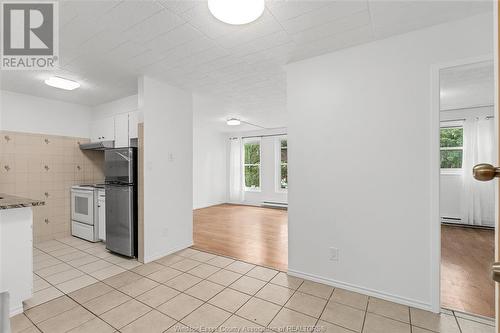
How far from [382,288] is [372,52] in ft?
7.58

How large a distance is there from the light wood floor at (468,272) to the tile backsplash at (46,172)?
564 cm

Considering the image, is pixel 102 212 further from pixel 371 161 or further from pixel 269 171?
pixel 269 171

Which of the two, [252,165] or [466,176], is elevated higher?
[252,165]

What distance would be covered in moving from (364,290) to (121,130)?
4018 mm

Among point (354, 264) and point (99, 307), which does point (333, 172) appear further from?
point (99, 307)

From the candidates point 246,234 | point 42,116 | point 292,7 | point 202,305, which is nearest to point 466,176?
point 246,234

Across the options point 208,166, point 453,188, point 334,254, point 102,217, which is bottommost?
point 334,254

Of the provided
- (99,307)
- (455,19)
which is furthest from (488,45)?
(99,307)

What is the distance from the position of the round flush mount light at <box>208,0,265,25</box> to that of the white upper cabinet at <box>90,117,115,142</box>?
327 centimetres

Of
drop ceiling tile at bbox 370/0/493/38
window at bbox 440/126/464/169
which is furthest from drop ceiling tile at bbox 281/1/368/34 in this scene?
window at bbox 440/126/464/169

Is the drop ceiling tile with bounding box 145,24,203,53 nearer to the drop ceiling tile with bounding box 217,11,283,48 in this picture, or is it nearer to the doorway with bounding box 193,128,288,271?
the drop ceiling tile with bounding box 217,11,283,48

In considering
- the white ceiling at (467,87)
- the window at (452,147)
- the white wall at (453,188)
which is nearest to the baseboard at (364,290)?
the white ceiling at (467,87)

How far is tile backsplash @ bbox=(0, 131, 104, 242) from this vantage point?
3670 mm

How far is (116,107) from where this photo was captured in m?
4.23
